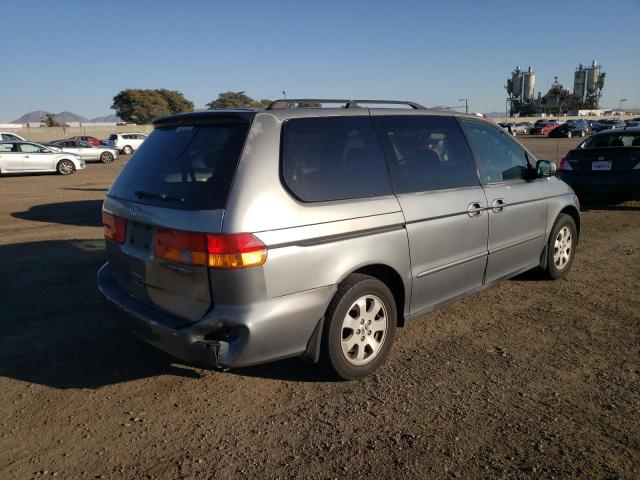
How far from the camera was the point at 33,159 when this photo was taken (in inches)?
786

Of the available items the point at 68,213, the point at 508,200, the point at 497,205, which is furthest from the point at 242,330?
the point at 68,213

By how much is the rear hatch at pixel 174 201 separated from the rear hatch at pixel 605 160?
328 inches

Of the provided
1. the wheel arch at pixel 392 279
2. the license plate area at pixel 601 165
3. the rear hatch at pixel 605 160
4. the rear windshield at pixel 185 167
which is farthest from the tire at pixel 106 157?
the wheel arch at pixel 392 279

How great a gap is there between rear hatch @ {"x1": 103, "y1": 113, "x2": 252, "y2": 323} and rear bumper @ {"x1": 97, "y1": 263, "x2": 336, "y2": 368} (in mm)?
91

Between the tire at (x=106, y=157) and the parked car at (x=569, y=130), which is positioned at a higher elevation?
the tire at (x=106, y=157)

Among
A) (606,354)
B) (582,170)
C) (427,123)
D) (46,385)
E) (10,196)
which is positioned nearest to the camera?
(46,385)

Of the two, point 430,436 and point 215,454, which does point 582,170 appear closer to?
point 430,436

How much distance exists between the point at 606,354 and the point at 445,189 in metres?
1.73

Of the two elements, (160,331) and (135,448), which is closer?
(135,448)

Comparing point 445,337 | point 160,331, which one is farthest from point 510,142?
point 160,331

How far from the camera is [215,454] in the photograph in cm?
269

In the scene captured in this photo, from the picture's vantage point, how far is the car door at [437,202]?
3648mm

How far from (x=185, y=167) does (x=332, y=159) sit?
3.12ft

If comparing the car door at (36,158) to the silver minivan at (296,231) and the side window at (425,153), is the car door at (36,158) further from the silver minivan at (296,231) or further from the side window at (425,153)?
the side window at (425,153)
